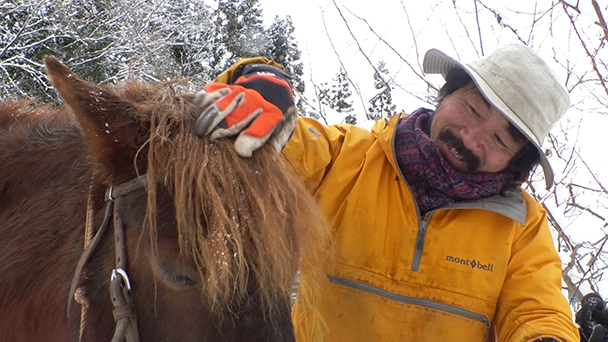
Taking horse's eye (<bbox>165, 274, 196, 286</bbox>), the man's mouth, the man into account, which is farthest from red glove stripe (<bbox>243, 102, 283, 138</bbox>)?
the man's mouth

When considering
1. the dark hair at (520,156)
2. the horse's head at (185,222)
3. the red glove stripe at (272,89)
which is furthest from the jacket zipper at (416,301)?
the red glove stripe at (272,89)

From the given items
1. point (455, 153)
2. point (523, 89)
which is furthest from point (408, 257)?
point (523, 89)

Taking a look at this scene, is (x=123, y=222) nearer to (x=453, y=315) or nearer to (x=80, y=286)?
(x=80, y=286)

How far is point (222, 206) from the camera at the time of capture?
121 centimetres

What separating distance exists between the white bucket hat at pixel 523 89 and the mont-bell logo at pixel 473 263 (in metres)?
0.57

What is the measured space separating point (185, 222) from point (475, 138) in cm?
145

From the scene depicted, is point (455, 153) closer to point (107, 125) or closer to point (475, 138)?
point (475, 138)

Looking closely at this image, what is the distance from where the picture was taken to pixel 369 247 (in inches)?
82.3

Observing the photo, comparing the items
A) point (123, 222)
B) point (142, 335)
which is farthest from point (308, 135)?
point (142, 335)

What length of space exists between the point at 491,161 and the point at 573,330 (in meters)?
0.76

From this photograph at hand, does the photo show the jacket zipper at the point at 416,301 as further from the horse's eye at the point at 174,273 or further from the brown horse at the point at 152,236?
the horse's eye at the point at 174,273

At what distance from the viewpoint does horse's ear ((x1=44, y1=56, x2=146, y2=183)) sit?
4.02 feet

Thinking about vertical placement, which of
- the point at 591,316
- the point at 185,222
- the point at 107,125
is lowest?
the point at 591,316

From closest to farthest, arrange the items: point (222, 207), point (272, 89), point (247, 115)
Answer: point (222, 207) → point (247, 115) → point (272, 89)
